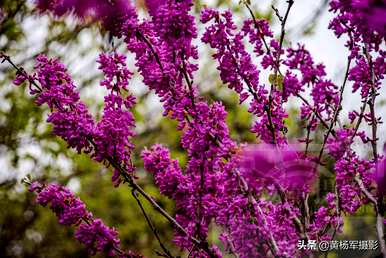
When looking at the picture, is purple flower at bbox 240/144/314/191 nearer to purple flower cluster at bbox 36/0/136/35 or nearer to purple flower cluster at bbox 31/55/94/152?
purple flower cluster at bbox 31/55/94/152

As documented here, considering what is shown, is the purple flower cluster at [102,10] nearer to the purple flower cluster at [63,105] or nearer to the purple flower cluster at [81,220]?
the purple flower cluster at [63,105]

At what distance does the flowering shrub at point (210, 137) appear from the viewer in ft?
7.11

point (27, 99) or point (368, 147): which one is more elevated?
point (27, 99)

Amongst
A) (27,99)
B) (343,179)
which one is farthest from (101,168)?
(343,179)

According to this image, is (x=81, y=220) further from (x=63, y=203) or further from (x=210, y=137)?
(x=210, y=137)

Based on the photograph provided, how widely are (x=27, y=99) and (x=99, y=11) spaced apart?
123 inches

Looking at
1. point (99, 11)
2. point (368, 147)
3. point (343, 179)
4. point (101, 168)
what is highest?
point (101, 168)

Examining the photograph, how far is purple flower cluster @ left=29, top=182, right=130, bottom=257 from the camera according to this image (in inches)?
92.9

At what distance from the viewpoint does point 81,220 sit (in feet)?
7.95

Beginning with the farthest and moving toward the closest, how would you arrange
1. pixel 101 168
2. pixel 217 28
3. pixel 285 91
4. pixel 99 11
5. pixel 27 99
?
pixel 101 168, pixel 27 99, pixel 285 91, pixel 217 28, pixel 99 11

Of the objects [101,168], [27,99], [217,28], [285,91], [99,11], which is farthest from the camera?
[101,168]

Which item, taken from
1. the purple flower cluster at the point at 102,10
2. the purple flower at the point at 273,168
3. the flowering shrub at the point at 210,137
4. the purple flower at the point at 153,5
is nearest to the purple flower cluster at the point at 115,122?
the flowering shrub at the point at 210,137

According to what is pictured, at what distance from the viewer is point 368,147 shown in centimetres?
271

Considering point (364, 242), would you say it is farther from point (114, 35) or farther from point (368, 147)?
point (114, 35)
